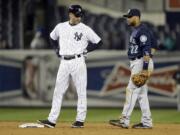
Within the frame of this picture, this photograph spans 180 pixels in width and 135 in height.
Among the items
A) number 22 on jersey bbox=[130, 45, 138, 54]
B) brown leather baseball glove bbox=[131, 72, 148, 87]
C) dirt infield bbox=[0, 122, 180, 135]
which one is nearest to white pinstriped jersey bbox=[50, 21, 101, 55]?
number 22 on jersey bbox=[130, 45, 138, 54]

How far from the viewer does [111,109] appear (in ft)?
57.3

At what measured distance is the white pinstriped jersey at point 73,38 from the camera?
1106cm

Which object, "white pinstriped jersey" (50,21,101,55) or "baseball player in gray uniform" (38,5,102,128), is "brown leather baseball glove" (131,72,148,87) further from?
"white pinstriped jersey" (50,21,101,55)

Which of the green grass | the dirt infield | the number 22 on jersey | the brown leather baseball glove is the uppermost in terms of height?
the number 22 on jersey

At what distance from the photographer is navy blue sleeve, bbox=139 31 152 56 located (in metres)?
11.0

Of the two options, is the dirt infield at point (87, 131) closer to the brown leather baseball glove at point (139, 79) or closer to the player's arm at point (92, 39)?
the brown leather baseball glove at point (139, 79)

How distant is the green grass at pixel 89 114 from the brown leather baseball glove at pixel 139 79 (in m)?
3.17

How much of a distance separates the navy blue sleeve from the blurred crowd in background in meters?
6.68

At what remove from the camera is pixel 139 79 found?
11.0 metres

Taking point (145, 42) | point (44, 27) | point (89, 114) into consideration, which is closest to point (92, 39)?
point (145, 42)

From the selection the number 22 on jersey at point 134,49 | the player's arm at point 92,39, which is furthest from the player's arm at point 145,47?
the player's arm at point 92,39

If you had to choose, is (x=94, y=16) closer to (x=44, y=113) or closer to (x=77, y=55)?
(x=44, y=113)

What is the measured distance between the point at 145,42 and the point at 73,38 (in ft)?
3.62

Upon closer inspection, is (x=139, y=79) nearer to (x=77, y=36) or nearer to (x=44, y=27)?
(x=77, y=36)
